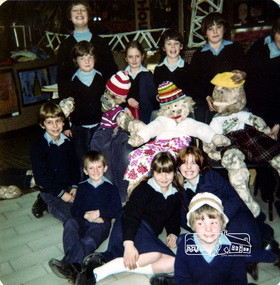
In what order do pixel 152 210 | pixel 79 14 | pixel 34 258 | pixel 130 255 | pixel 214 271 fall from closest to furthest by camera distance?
pixel 214 271
pixel 130 255
pixel 152 210
pixel 34 258
pixel 79 14

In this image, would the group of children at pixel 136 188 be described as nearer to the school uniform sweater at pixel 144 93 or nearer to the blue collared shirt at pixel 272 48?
the school uniform sweater at pixel 144 93

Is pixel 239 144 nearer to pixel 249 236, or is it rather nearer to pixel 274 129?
pixel 274 129

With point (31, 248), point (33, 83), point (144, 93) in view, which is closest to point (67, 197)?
point (31, 248)

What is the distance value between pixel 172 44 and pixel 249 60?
81 centimetres

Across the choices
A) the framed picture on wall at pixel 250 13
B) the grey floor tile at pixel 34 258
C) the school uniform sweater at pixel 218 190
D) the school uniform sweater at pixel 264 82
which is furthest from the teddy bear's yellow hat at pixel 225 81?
the framed picture on wall at pixel 250 13

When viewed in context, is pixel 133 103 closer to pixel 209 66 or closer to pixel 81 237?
pixel 209 66

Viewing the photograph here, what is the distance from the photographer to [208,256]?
1822 millimetres

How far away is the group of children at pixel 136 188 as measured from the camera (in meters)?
1.88

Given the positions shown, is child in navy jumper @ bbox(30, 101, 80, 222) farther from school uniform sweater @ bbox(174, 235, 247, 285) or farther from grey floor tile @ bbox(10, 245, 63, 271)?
school uniform sweater @ bbox(174, 235, 247, 285)

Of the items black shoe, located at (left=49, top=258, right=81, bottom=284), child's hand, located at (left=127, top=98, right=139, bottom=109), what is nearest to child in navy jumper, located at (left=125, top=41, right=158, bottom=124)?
child's hand, located at (left=127, top=98, right=139, bottom=109)

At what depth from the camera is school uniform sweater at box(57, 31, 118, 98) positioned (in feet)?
11.2

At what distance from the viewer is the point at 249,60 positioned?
3.25m

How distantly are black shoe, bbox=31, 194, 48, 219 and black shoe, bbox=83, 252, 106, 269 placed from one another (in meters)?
1.16

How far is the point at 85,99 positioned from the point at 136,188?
4.32 feet
